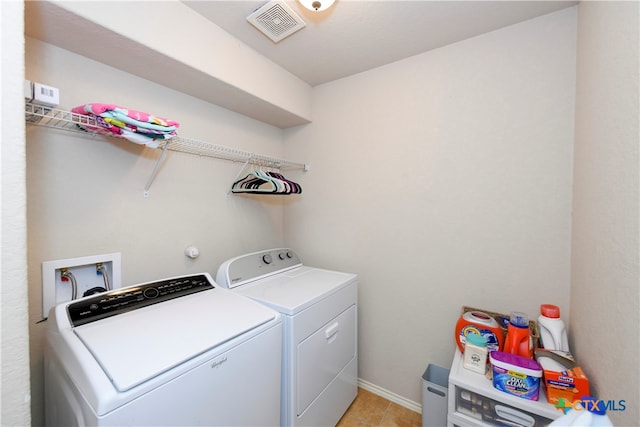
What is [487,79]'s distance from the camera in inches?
60.3

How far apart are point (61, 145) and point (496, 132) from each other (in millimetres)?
2350

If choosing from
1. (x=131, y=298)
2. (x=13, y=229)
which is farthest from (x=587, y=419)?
(x=131, y=298)

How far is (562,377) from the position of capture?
103cm

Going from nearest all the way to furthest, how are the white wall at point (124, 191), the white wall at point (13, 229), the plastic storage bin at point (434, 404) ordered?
the white wall at point (13, 229), the white wall at point (124, 191), the plastic storage bin at point (434, 404)

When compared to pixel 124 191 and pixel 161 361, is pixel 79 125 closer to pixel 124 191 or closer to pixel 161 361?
pixel 124 191

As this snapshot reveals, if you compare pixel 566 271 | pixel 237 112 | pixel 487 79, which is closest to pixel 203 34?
pixel 237 112

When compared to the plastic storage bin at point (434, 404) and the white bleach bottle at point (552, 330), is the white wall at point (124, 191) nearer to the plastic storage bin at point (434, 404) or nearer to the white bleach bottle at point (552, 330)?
the plastic storage bin at point (434, 404)

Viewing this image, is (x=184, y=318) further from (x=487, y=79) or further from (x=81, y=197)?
(x=487, y=79)

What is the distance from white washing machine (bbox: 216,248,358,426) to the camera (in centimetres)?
130

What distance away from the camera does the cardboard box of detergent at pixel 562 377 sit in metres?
0.99

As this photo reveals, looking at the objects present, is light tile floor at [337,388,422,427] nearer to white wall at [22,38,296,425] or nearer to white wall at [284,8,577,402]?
white wall at [284,8,577,402]

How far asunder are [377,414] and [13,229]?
2184 millimetres

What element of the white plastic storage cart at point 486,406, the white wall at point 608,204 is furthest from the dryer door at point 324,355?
the white wall at point 608,204

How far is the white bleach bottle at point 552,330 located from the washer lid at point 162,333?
1367 millimetres
